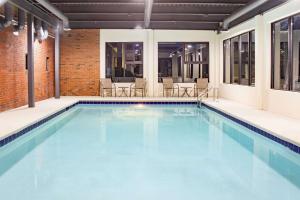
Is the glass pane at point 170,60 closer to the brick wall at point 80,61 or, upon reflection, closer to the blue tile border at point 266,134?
the brick wall at point 80,61

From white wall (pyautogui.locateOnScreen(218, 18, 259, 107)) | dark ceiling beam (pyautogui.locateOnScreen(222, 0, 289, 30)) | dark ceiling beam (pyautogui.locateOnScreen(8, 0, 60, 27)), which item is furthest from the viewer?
white wall (pyautogui.locateOnScreen(218, 18, 259, 107))

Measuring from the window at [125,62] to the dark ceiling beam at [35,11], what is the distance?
3.31 metres

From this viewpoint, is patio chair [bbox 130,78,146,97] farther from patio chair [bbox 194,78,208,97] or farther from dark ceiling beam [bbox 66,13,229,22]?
dark ceiling beam [bbox 66,13,229,22]

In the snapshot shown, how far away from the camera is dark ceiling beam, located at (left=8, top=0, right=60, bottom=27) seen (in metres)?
7.75

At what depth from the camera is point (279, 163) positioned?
482cm

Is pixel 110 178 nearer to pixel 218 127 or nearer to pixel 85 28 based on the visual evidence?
pixel 218 127

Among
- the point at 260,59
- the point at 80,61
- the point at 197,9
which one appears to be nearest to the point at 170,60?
the point at 80,61

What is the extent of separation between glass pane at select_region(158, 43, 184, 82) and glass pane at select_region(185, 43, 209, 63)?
1.09ft

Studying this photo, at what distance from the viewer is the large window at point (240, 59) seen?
10789 millimetres

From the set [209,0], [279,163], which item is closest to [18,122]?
[279,163]

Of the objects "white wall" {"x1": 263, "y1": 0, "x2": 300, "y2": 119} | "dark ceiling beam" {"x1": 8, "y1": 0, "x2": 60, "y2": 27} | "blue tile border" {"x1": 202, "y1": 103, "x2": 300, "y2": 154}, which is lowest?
"blue tile border" {"x1": 202, "y1": 103, "x2": 300, "y2": 154}

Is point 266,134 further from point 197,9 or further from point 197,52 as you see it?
point 197,52

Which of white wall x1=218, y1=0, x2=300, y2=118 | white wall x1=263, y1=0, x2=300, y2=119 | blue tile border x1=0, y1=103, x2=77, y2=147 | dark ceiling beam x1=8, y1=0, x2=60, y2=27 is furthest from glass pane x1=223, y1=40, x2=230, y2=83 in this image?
blue tile border x1=0, y1=103, x2=77, y2=147

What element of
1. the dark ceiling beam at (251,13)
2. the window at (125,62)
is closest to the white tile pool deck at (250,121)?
the dark ceiling beam at (251,13)
